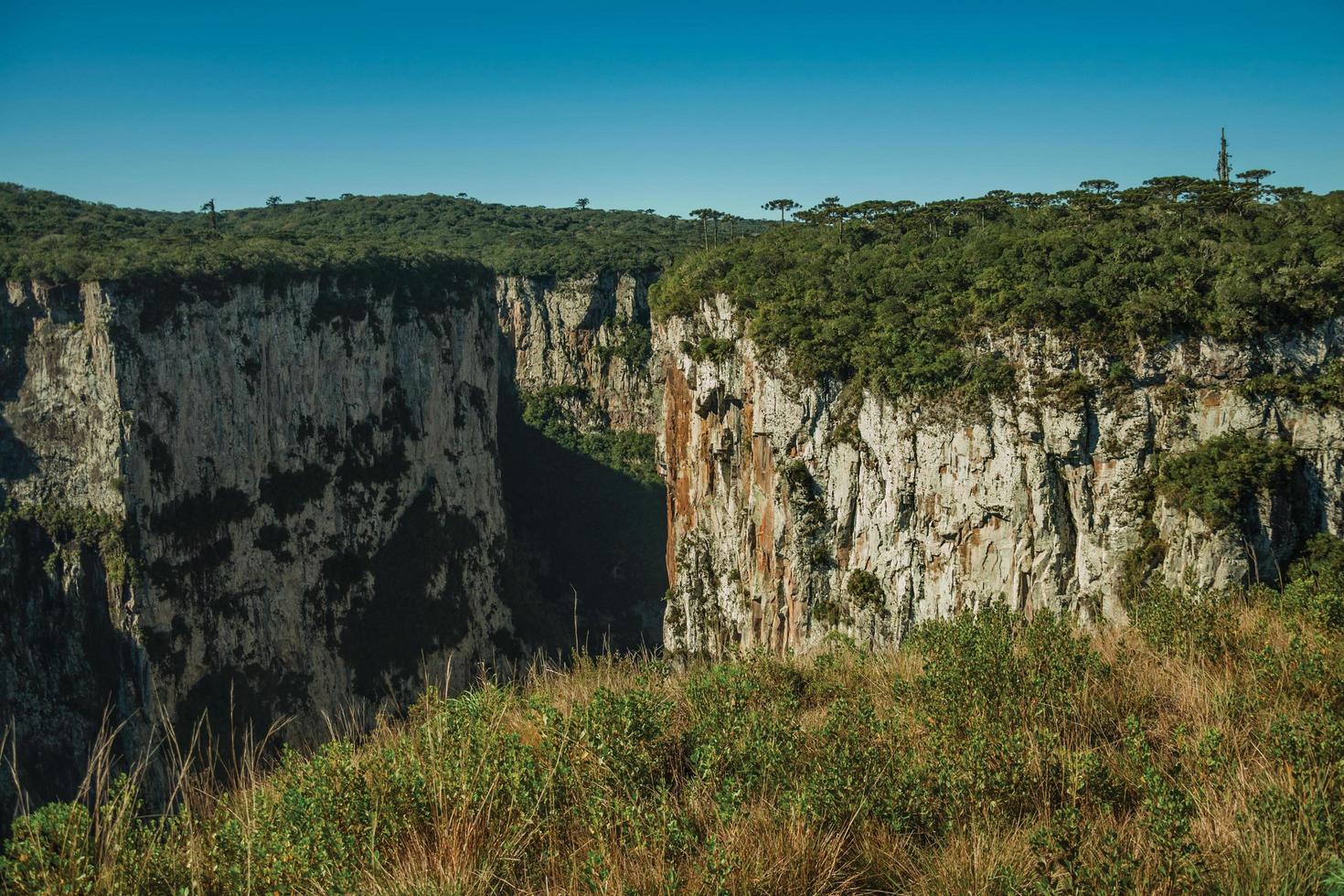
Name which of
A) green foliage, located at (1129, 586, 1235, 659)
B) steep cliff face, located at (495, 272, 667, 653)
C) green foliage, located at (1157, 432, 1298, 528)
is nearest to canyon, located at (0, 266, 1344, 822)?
green foliage, located at (1157, 432, 1298, 528)

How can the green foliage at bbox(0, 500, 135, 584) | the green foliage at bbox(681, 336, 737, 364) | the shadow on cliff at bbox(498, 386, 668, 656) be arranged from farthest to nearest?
the shadow on cliff at bbox(498, 386, 668, 656)
the green foliage at bbox(681, 336, 737, 364)
the green foliage at bbox(0, 500, 135, 584)

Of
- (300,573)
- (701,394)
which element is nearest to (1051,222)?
(701,394)

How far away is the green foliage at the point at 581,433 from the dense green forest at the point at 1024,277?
24.9 meters

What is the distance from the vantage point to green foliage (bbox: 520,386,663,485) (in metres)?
61.0

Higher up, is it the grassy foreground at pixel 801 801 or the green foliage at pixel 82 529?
the grassy foreground at pixel 801 801

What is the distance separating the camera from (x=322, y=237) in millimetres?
49812

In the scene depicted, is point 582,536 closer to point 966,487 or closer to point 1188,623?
point 966,487

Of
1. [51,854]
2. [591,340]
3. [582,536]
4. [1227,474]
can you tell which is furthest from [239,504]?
[51,854]

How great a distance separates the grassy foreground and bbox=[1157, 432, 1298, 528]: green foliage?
54.3 feet

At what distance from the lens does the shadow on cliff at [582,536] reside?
5494 centimetres

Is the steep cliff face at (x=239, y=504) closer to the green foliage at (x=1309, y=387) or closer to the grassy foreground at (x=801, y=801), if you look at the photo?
the grassy foreground at (x=801, y=801)

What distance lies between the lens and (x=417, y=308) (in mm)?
45219

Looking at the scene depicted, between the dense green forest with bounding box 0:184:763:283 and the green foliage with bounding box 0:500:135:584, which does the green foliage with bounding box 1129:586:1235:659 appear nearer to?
the green foliage with bounding box 0:500:135:584

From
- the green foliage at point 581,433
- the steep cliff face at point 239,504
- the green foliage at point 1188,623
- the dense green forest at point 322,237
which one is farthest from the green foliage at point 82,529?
the green foliage at point 1188,623
